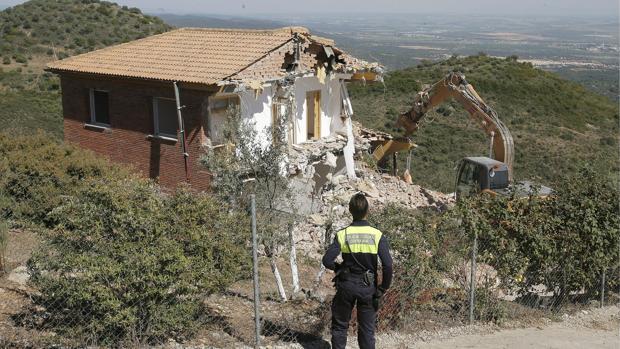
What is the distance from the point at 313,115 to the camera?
22.0 m

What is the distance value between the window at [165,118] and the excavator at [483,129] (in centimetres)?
849

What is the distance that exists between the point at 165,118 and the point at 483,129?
1114cm

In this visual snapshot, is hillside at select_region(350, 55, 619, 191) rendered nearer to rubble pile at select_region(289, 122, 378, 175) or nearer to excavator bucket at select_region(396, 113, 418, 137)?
excavator bucket at select_region(396, 113, 418, 137)

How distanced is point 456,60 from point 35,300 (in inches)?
2144

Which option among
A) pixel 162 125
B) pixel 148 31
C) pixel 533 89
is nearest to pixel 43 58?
pixel 148 31

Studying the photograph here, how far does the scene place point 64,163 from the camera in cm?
1366

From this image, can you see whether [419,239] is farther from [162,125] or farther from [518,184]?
[162,125]

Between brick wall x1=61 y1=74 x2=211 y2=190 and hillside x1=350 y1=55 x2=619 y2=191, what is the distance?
49.4 ft

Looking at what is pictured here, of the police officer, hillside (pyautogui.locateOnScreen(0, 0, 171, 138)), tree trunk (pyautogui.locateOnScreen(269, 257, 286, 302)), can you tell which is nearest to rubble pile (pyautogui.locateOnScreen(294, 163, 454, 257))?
tree trunk (pyautogui.locateOnScreen(269, 257, 286, 302))

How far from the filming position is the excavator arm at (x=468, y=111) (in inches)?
881

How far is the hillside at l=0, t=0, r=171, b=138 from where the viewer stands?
3422 centimetres

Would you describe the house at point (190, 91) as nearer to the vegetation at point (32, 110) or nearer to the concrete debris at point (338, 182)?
the concrete debris at point (338, 182)

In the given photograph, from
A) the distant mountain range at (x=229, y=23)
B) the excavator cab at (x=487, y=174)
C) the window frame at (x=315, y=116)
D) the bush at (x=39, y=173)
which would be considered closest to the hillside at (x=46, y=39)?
the distant mountain range at (x=229, y=23)

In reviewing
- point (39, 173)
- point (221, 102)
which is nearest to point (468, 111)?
point (221, 102)
